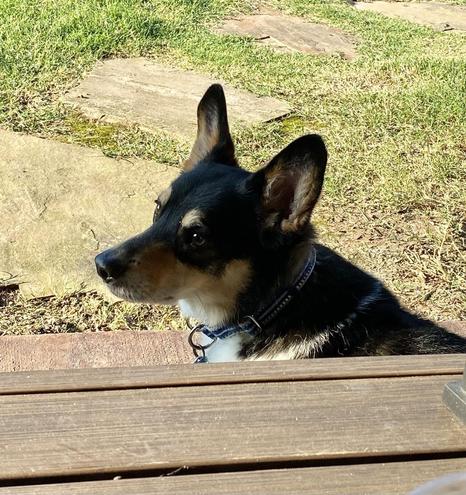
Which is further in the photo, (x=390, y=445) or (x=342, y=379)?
(x=342, y=379)

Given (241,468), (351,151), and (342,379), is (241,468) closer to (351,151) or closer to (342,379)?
(342,379)

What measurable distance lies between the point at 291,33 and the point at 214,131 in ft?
15.5

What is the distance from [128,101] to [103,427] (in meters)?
4.30

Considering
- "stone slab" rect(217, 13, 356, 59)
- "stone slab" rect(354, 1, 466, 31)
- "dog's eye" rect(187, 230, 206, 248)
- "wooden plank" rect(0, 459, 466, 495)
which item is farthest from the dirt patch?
"stone slab" rect(354, 1, 466, 31)

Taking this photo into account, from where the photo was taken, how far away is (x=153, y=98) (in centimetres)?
546

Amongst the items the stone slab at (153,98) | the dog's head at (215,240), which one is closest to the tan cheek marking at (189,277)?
the dog's head at (215,240)

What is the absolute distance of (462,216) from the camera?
170 inches

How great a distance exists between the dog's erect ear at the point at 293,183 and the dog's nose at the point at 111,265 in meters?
0.52

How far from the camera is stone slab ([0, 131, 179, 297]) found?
3.57 metres

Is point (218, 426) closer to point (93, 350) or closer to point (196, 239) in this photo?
point (196, 239)

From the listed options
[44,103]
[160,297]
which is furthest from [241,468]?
[44,103]

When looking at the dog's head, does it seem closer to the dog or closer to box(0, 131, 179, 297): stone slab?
the dog

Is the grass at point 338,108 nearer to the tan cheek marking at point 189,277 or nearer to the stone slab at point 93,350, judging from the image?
the stone slab at point 93,350

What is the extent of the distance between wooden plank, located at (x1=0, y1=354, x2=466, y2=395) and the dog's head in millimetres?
953
